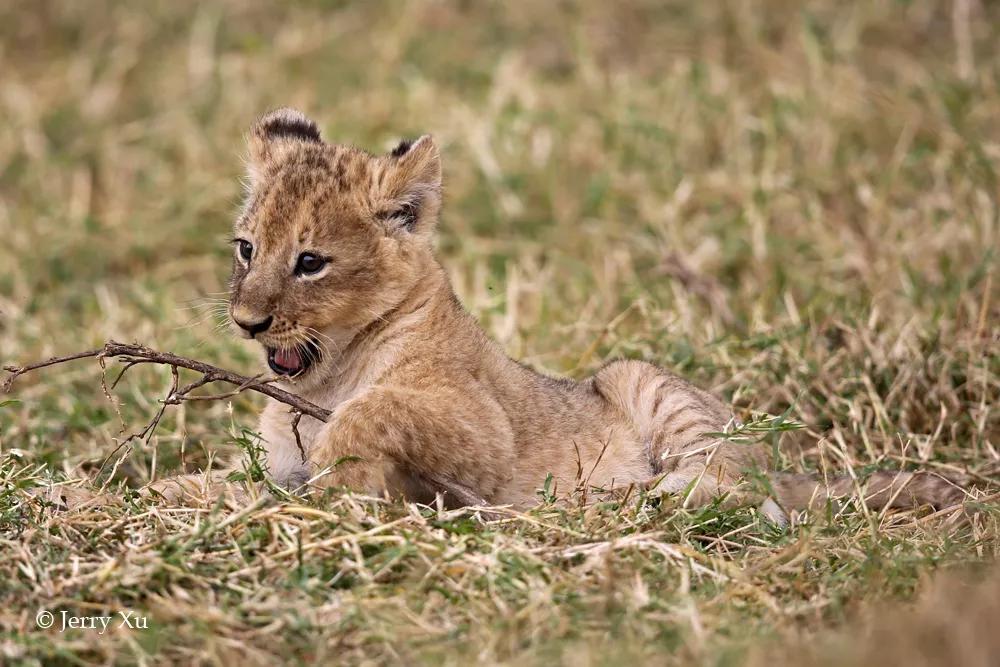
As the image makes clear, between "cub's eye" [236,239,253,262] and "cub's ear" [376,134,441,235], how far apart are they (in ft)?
1.82

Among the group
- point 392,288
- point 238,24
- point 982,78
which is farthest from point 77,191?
point 982,78

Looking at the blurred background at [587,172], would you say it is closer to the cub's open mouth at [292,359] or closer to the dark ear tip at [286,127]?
the dark ear tip at [286,127]

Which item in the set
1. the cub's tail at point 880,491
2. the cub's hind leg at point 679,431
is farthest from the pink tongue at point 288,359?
the cub's tail at point 880,491

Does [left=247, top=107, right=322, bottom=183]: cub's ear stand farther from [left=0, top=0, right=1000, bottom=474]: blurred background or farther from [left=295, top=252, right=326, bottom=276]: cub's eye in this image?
[left=0, top=0, right=1000, bottom=474]: blurred background

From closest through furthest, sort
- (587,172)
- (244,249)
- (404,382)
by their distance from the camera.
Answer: (404,382)
(244,249)
(587,172)

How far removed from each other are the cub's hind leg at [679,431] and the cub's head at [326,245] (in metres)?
1.15

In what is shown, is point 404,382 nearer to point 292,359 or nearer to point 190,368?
point 292,359

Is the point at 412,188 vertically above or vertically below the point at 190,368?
above

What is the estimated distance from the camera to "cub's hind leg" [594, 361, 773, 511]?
19.0 ft

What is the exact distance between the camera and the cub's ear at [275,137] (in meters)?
6.25

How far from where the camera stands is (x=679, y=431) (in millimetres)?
6176

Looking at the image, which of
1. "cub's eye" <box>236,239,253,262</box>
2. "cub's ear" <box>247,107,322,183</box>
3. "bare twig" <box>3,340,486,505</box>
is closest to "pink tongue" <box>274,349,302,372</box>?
"bare twig" <box>3,340,486,505</box>

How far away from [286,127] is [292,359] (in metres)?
1.31

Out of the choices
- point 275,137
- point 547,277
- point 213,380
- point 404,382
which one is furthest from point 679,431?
point 547,277
